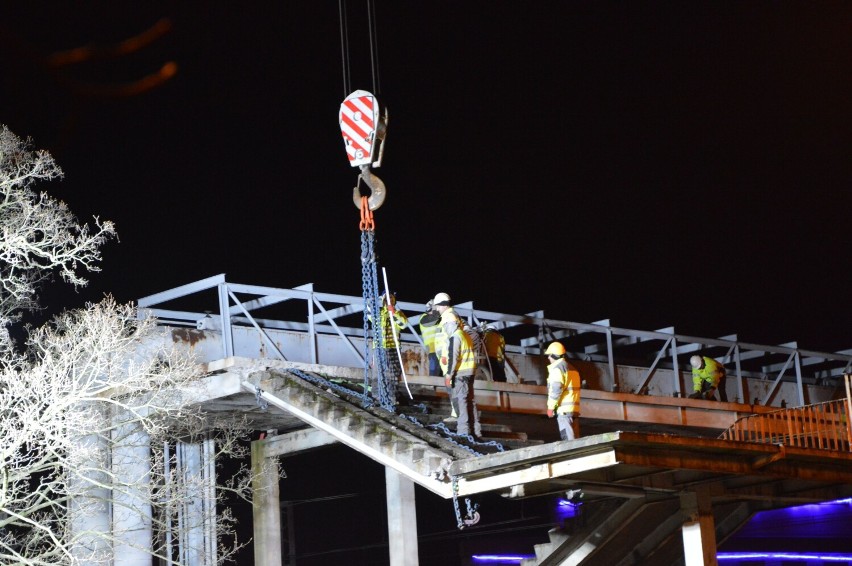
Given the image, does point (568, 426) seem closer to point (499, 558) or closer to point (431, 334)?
point (431, 334)

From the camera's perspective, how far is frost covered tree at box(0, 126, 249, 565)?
59.4ft

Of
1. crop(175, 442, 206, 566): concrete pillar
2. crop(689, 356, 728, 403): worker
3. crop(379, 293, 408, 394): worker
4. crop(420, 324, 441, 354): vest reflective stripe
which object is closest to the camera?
crop(379, 293, 408, 394): worker

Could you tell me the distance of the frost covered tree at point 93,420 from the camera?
18.1m

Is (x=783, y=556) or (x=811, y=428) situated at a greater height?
(x=811, y=428)

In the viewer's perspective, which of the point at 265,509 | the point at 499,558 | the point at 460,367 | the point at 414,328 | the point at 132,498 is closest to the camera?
the point at 460,367

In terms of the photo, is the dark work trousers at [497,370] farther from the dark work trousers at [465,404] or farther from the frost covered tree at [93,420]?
the dark work trousers at [465,404]

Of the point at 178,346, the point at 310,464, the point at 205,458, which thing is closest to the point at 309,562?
the point at 310,464

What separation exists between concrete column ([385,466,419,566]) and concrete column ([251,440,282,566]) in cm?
310

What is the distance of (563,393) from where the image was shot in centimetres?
1673

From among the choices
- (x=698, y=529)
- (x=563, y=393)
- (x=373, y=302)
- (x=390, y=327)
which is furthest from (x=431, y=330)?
(x=698, y=529)

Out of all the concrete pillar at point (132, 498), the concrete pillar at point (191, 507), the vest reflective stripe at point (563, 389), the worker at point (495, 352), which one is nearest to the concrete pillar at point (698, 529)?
the vest reflective stripe at point (563, 389)

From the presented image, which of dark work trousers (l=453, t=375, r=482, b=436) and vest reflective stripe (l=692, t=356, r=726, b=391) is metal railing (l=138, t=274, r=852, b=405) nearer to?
vest reflective stripe (l=692, t=356, r=726, b=391)

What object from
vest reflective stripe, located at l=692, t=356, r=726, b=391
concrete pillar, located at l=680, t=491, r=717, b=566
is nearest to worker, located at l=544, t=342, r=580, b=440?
concrete pillar, located at l=680, t=491, r=717, b=566

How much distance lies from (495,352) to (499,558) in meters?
13.0
